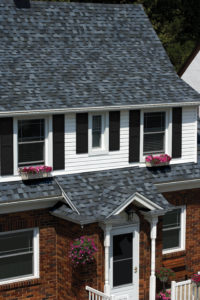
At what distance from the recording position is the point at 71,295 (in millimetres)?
19344

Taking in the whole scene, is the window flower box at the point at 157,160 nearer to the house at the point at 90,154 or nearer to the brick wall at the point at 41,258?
the house at the point at 90,154

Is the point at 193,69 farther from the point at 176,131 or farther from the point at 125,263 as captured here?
the point at 125,263

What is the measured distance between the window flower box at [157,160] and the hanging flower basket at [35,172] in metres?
3.61

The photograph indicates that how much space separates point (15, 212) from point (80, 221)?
211cm

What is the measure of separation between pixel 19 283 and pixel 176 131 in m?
7.30

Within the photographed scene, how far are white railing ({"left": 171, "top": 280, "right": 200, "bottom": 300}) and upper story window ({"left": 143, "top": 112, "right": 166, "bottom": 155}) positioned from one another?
4534 millimetres

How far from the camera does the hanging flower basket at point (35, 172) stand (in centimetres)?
1928

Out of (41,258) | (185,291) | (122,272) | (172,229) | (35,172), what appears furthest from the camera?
(172,229)

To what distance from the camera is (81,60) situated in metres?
22.0

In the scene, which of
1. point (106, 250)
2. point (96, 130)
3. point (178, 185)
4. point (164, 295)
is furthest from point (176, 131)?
point (164, 295)

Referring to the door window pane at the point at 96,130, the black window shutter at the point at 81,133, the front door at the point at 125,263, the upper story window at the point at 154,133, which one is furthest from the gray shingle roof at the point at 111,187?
the front door at the point at 125,263

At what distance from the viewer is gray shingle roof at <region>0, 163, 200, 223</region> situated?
1872 cm

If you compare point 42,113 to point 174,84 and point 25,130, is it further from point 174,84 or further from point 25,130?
point 174,84

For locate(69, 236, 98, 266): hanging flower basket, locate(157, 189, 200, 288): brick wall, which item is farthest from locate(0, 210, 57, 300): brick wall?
locate(157, 189, 200, 288): brick wall
